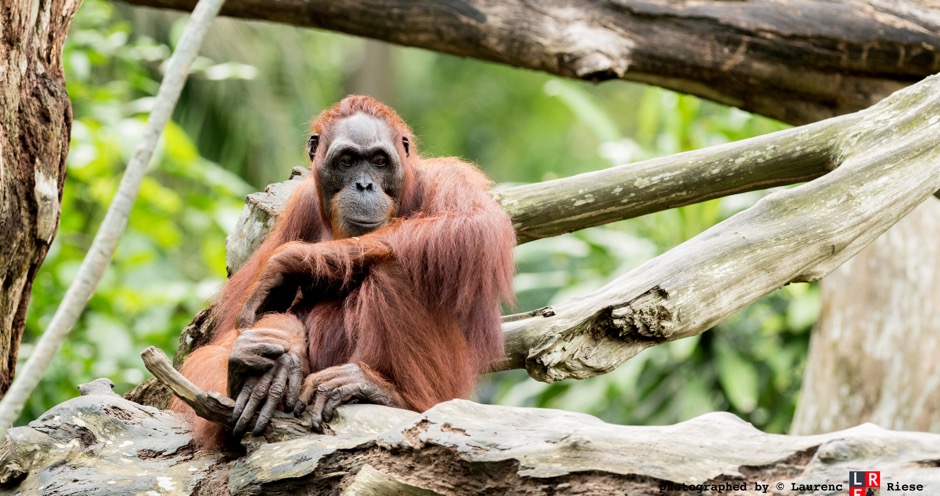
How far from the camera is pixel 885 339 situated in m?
6.25

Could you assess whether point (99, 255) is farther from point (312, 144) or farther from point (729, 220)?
point (312, 144)

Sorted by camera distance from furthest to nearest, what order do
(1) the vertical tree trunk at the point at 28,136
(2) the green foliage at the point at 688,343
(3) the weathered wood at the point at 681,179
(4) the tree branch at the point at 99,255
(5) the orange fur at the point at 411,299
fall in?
(2) the green foliage at the point at 688,343 < (3) the weathered wood at the point at 681,179 < (5) the orange fur at the point at 411,299 < (1) the vertical tree trunk at the point at 28,136 < (4) the tree branch at the point at 99,255

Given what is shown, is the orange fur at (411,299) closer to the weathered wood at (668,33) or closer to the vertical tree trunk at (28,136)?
the vertical tree trunk at (28,136)

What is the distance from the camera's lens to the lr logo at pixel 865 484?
2.00m

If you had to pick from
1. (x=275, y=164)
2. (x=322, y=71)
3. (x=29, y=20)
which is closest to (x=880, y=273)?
(x=29, y=20)

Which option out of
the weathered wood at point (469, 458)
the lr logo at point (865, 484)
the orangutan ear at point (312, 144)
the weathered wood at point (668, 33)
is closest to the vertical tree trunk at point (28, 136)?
the weathered wood at point (469, 458)

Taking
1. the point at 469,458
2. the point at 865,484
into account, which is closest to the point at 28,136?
the point at 469,458

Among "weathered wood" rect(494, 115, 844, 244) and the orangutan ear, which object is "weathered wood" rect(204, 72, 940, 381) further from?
the orangutan ear

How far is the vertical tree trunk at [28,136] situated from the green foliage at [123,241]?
209 centimetres

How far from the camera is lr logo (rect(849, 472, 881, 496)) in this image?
2.00m

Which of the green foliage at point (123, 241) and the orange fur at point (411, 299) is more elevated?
the green foliage at point (123, 241)

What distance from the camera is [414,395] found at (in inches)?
127

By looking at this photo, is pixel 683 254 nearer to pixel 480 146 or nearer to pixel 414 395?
pixel 414 395

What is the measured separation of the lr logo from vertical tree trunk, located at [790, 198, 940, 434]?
4.50m
